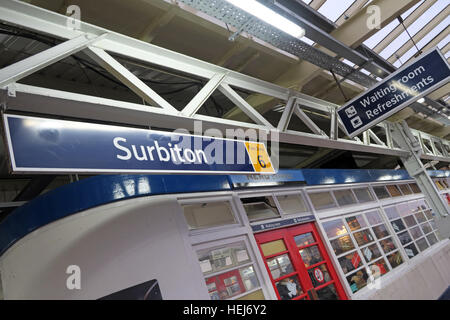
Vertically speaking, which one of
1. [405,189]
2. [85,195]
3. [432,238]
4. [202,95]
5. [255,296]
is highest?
[202,95]

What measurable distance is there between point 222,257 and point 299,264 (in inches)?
63.6

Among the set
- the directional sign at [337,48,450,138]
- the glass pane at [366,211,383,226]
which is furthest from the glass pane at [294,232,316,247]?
the glass pane at [366,211,383,226]

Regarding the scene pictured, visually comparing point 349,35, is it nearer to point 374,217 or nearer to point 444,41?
point 444,41

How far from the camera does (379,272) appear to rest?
649 centimetres

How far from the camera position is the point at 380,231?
7473 millimetres

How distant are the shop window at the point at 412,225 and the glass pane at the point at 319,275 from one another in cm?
376

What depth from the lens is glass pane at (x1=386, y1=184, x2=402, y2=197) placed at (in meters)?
8.99

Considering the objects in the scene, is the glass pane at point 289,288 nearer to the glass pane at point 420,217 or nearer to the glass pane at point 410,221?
the glass pane at point 410,221

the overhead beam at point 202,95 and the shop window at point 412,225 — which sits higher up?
the overhead beam at point 202,95

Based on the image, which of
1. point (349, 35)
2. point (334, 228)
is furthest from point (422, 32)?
point (334, 228)

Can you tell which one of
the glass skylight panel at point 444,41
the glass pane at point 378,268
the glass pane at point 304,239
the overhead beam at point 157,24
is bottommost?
the glass pane at point 378,268

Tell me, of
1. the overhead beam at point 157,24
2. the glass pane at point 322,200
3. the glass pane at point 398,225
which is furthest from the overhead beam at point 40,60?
the glass pane at point 398,225

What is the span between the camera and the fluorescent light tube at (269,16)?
9.00 feet
